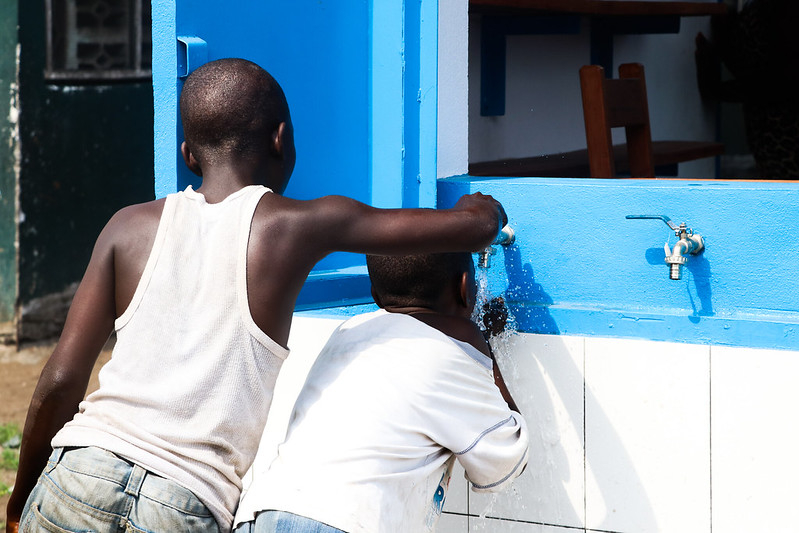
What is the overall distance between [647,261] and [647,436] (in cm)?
42

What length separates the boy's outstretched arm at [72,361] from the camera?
1.91 m

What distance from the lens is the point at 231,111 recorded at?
6.40ft

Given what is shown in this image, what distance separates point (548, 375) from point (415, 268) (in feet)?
2.02

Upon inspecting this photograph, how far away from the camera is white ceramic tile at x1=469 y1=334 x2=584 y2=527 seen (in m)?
2.46

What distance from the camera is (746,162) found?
6590 mm

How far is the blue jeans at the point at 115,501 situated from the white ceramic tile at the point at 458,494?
982 millimetres

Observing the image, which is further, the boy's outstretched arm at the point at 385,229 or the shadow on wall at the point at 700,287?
the shadow on wall at the point at 700,287

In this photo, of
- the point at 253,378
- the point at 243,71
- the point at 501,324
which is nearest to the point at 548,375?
the point at 501,324

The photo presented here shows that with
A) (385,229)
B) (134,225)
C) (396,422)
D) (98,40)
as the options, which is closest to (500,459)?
(396,422)

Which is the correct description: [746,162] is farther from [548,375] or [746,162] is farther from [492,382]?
[492,382]

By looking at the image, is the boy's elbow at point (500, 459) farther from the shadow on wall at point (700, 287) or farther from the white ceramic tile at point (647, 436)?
the shadow on wall at point (700, 287)

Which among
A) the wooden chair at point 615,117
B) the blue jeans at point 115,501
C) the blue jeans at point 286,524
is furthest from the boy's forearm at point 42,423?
the wooden chair at point 615,117

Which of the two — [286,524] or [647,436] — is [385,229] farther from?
[647,436]

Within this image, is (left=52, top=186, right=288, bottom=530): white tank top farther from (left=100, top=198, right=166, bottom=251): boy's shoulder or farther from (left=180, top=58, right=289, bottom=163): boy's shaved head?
(left=180, top=58, right=289, bottom=163): boy's shaved head
